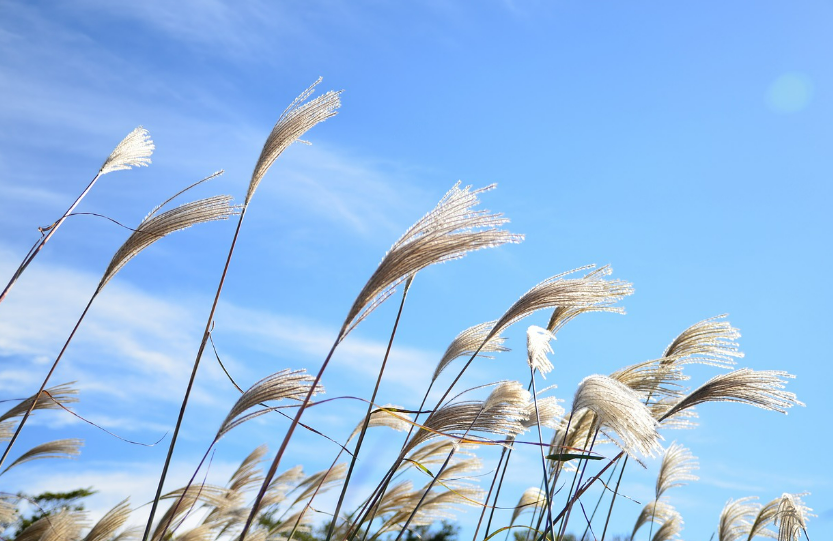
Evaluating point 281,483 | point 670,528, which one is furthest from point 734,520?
point 281,483

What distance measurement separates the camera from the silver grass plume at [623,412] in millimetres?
1950

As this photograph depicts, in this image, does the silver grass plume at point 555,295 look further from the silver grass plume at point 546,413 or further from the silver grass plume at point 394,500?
the silver grass plume at point 394,500

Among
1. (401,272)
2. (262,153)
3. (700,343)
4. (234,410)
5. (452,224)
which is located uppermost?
(262,153)

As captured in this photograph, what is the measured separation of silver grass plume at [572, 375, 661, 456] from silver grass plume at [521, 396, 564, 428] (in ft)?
2.37

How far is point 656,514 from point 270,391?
4386 mm

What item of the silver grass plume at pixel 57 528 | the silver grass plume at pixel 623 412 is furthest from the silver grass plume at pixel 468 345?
the silver grass plume at pixel 57 528

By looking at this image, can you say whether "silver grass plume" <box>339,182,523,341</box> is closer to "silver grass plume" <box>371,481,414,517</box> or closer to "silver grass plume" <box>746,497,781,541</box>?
"silver grass plume" <box>371,481,414,517</box>

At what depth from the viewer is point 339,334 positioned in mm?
1763

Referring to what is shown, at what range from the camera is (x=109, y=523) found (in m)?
3.55

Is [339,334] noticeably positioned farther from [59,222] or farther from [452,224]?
[59,222]

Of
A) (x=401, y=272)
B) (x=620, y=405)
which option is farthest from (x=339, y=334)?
(x=620, y=405)

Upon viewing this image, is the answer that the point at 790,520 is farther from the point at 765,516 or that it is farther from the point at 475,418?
the point at 475,418

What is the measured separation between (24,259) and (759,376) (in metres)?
2.77

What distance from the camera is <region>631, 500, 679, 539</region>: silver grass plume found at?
539cm
